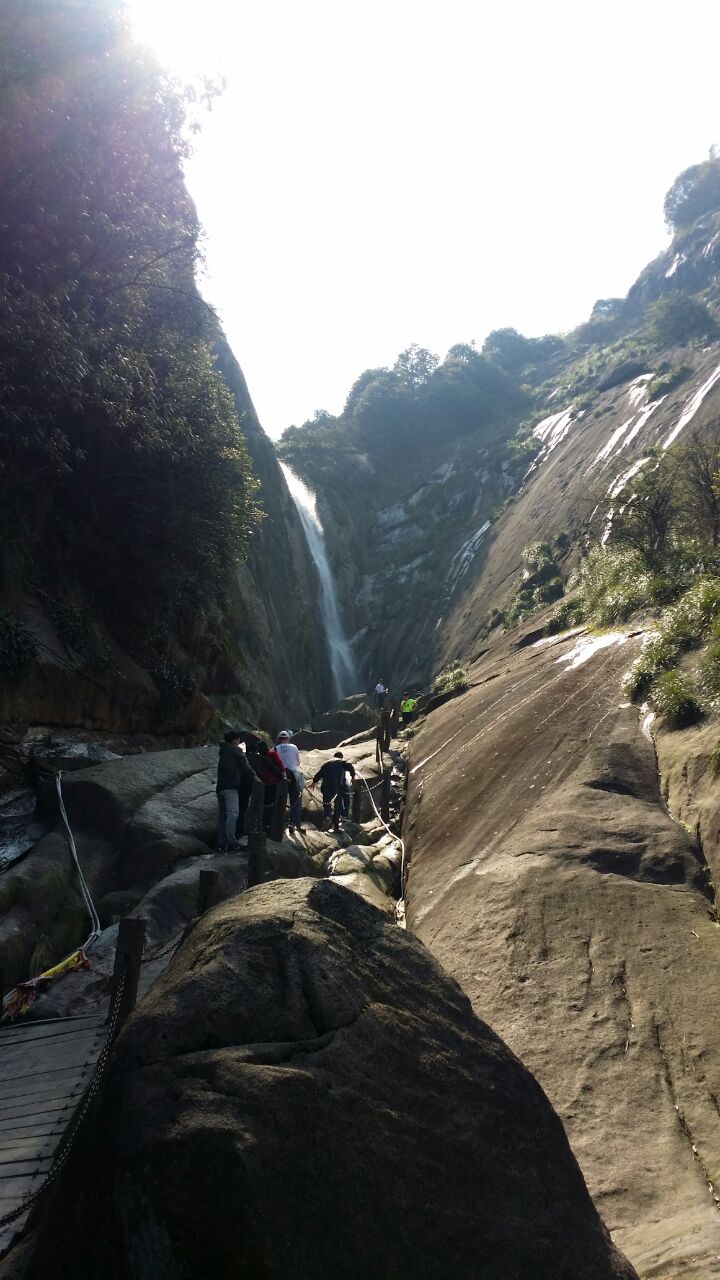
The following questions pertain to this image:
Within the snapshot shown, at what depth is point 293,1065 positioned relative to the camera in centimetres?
373

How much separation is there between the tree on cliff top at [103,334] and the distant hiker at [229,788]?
15.4 ft

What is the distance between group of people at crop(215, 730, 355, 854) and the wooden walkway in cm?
382

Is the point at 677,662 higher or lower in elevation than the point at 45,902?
lower

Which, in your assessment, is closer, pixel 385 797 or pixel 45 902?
pixel 45 902

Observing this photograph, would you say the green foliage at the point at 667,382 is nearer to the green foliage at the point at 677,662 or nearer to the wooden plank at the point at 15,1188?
the green foliage at the point at 677,662

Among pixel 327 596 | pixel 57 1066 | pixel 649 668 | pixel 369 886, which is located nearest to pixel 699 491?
pixel 649 668

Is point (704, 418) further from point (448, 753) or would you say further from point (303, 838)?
point (303, 838)

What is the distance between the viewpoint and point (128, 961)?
5.65m

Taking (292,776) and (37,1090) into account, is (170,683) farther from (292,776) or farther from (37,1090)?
(37,1090)

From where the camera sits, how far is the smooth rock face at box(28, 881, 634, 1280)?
3.11 m

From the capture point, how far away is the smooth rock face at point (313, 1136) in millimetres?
3113

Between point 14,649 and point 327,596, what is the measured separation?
42.6 meters

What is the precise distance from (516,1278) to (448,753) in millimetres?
11710

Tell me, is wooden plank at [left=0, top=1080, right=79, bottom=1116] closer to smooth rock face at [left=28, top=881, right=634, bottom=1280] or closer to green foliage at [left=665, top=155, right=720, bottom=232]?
smooth rock face at [left=28, top=881, right=634, bottom=1280]
